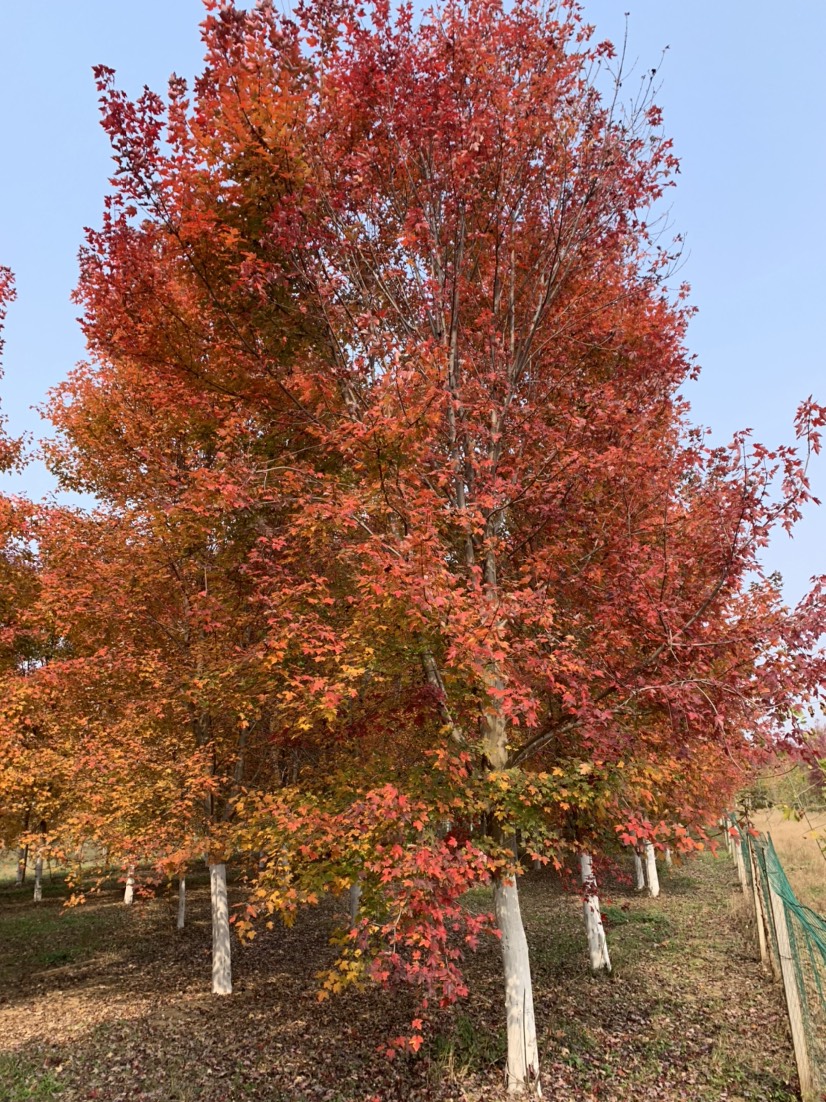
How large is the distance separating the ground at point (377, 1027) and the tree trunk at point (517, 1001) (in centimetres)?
34

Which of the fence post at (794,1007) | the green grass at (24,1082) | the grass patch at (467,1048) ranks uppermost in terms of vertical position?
the fence post at (794,1007)

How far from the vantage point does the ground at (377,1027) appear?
738 cm

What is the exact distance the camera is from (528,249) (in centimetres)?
880

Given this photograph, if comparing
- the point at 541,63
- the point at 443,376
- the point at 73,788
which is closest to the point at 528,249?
the point at 541,63

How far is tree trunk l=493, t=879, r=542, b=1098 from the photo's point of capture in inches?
272

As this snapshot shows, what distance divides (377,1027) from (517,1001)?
12.4ft

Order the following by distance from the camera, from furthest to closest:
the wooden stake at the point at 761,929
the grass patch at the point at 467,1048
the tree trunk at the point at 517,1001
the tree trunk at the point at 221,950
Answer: the tree trunk at the point at 221,950
the wooden stake at the point at 761,929
the grass patch at the point at 467,1048
the tree trunk at the point at 517,1001

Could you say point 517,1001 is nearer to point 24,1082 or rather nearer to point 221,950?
point 24,1082

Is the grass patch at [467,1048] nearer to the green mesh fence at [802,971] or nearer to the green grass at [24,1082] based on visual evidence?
the green mesh fence at [802,971]

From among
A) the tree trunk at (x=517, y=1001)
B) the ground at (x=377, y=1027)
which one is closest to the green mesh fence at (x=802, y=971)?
the ground at (x=377, y=1027)

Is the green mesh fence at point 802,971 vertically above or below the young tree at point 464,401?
below

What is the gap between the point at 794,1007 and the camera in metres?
6.59

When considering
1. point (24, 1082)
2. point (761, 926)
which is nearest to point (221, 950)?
point (24, 1082)

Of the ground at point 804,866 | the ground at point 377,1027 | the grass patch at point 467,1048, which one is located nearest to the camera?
the ground at point 377,1027
